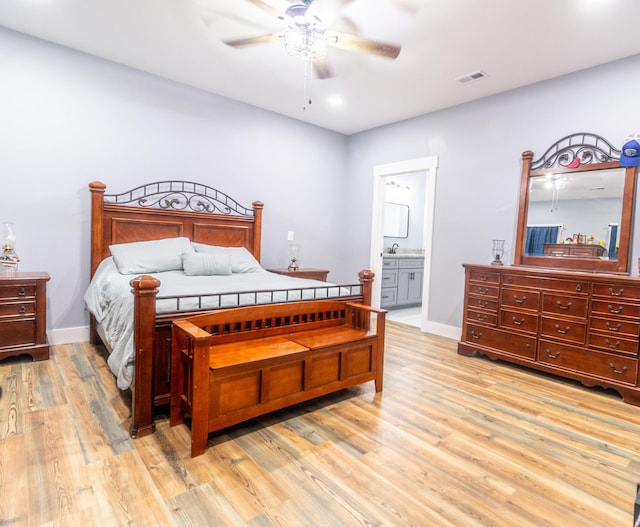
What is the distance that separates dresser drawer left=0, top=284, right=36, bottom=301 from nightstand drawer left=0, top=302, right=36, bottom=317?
0.18 feet

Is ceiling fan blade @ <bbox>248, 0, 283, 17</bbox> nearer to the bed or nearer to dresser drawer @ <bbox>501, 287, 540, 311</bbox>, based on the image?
the bed

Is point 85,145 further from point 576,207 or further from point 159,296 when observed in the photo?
point 576,207

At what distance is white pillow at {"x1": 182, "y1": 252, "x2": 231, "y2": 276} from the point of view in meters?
3.28

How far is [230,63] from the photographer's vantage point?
3490mm

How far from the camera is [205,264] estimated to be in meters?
3.33

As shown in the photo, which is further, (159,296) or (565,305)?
(565,305)

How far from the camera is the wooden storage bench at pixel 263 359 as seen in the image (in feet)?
6.12

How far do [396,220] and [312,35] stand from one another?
15.1ft

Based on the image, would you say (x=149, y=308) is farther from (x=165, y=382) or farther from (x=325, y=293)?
(x=325, y=293)

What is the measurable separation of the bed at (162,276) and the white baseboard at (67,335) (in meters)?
0.16

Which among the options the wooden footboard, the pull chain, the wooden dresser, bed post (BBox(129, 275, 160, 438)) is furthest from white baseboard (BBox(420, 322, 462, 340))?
bed post (BBox(129, 275, 160, 438))

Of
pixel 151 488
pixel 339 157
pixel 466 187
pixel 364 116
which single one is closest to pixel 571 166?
pixel 466 187

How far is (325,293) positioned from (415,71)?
231 cm

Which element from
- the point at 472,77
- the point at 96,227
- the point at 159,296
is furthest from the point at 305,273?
the point at 472,77
